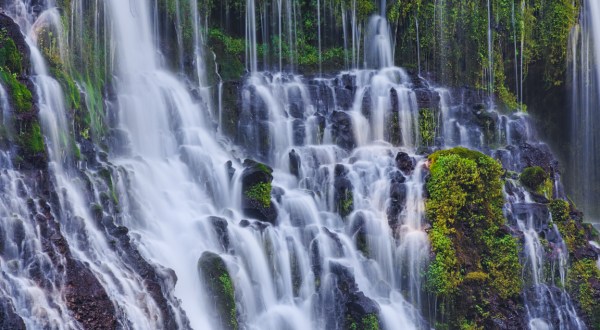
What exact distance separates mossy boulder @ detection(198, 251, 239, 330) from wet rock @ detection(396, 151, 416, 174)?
23.6 ft

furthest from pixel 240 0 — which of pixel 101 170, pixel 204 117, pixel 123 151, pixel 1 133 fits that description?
pixel 1 133

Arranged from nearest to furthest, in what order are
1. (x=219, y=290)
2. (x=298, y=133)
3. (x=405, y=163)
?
(x=219, y=290)
(x=405, y=163)
(x=298, y=133)

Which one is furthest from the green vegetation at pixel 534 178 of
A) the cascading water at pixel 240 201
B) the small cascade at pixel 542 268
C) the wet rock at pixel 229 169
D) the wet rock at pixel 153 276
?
the wet rock at pixel 153 276

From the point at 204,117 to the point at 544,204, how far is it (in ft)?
34.7

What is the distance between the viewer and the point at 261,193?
1888cm

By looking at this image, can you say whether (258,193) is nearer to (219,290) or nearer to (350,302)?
(350,302)

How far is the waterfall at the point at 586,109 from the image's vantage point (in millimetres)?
29578

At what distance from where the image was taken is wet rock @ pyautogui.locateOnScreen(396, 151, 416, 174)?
20469 millimetres

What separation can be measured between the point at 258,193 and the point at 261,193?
79mm

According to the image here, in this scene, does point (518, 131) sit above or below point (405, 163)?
above

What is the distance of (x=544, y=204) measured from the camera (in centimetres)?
2069

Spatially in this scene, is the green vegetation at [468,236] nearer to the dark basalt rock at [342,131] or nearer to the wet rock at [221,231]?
the dark basalt rock at [342,131]

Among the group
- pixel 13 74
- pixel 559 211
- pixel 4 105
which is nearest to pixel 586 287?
pixel 559 211

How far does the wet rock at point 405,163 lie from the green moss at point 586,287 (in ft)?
17.1
